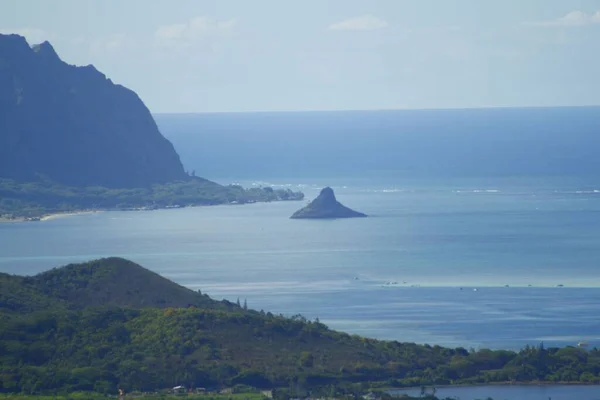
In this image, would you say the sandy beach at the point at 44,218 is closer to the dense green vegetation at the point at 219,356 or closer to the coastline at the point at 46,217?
the coastline at the point at 46,217

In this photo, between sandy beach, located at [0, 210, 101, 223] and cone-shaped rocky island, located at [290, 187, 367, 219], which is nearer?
cone-shaped rocky island, located at [290, 187, 367, 219]

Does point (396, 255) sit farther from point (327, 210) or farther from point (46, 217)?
point (46, 217)

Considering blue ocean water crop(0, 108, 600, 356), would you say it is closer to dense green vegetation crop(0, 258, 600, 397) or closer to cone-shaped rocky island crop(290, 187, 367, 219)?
cone-shaped rocky island crop(290, 187, 367, 219)

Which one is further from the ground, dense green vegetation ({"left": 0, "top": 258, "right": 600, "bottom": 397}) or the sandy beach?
the sandy beach

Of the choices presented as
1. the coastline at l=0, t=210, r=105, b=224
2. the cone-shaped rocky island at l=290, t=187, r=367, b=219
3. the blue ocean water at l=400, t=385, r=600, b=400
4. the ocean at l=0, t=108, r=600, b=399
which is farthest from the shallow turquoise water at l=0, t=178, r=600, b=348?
the blue ocean water at l=400, t=385, r=600, b=400

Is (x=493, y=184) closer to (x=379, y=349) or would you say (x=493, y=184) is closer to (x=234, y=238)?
(x=234, y=238)

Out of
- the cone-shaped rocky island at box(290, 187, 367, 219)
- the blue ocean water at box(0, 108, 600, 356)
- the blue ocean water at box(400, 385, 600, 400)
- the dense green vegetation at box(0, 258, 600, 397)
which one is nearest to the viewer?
the blue ocean water at box(400, 385, 600, 400)

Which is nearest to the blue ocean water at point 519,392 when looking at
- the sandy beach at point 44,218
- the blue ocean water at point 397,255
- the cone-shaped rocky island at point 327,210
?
the blue ocean water at point 397,255

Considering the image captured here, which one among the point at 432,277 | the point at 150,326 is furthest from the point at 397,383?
the point at 432,277

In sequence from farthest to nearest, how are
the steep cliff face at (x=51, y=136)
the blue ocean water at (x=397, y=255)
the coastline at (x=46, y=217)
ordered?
1. the steep cliff face at (x=51, y=136)
2. the coastline at (x=46, y=217)
3. the blue ocean water at (x=397, y=255)
